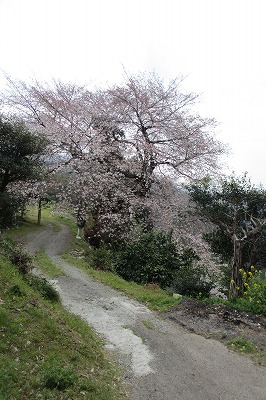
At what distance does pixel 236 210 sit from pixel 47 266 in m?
7.36

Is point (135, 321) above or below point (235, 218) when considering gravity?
below

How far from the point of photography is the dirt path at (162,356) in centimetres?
517

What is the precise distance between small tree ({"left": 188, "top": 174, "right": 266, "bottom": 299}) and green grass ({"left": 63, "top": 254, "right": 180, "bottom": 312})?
239 centimetres

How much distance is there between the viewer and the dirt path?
17.0 ft

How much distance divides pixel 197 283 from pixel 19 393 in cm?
828

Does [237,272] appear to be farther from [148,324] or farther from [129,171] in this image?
[129,171]

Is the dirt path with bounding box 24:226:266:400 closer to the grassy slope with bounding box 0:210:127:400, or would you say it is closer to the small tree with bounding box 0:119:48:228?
the grassy slope with bounding box 0:210:127:400

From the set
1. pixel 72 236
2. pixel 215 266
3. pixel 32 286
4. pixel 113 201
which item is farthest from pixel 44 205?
pixel 32 286

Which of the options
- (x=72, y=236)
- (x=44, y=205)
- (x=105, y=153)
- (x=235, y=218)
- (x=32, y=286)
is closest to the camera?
(x=32, y=286)

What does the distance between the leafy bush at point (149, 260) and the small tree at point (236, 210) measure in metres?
2.70

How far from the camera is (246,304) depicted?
911cm

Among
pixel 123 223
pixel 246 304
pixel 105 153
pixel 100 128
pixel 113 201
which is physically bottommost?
pixel 246 304

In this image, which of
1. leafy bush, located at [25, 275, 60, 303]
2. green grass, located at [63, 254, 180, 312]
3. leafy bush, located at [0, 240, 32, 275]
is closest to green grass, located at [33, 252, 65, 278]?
green grass, located at [63, 254, 180, 312]

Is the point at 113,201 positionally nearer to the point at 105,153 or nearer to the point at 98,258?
the point at 105,153
